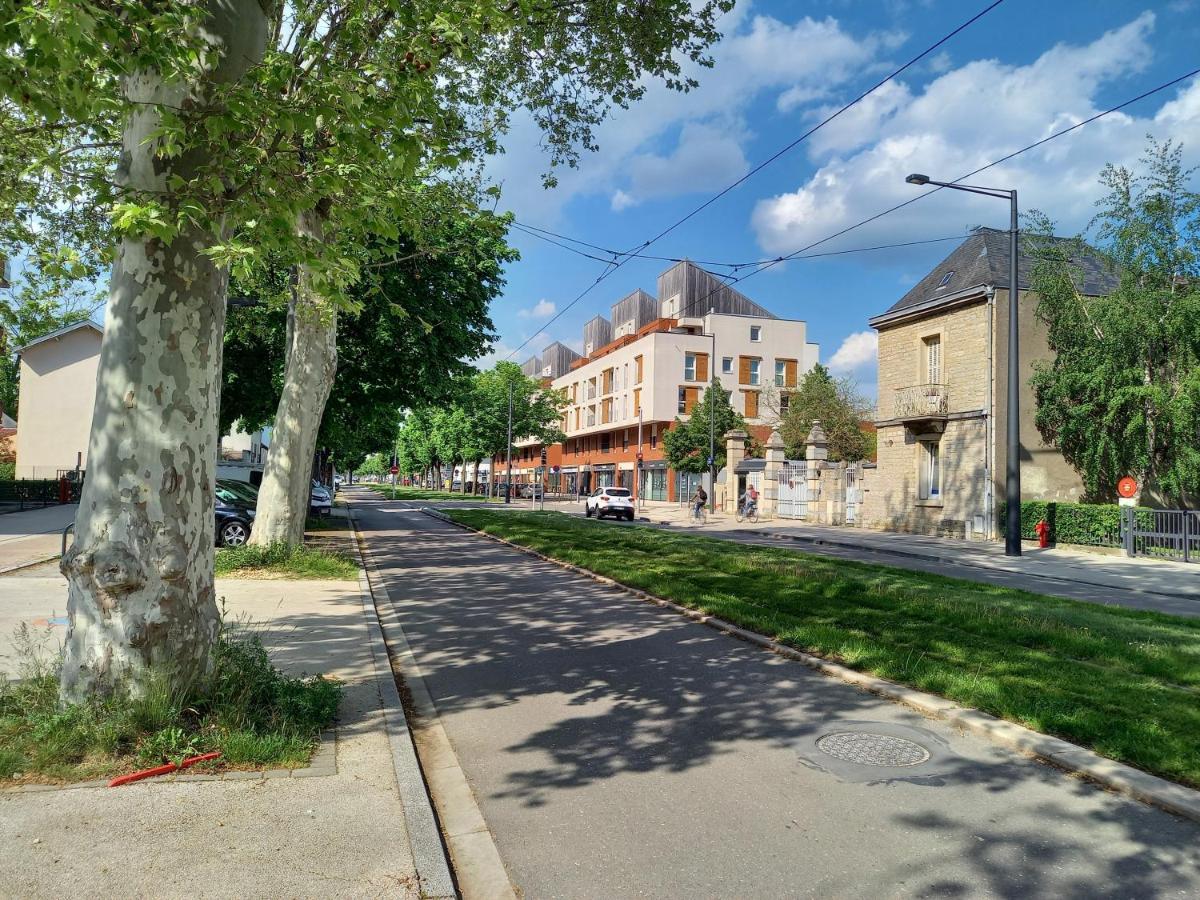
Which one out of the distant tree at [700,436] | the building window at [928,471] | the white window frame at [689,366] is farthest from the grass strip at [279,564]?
the white window frame at [689,366]

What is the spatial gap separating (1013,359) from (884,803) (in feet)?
63.4

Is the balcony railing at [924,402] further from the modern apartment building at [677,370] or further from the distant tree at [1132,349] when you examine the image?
the modern apartment building at [677,370]

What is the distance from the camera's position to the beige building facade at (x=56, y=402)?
4200 cm

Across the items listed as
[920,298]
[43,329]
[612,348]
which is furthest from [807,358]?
[43,329]

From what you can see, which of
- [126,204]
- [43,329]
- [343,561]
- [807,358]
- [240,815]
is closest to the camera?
[240,815]

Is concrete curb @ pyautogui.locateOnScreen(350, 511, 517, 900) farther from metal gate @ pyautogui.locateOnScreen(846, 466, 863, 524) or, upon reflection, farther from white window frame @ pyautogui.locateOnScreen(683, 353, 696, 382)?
white window frame @ pyautogui.locateOnScreen(683, 353, 696, 382)

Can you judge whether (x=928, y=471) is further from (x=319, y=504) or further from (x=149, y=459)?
(x=149, y=459)

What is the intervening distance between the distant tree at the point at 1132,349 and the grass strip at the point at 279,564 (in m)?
22.1

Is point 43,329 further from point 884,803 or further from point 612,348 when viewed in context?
point 612,348

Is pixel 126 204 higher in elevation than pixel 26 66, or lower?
lower

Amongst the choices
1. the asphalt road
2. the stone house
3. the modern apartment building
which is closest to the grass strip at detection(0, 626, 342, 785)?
the asphalt road

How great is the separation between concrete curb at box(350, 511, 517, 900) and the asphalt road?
8 centimetres

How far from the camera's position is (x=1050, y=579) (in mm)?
16141

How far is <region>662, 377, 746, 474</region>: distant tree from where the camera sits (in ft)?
176
